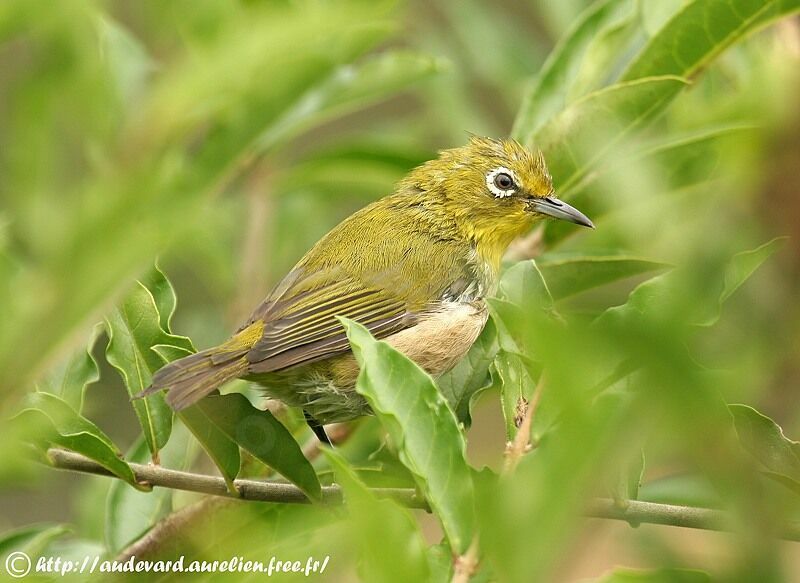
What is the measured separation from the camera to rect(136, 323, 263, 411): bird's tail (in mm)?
2799

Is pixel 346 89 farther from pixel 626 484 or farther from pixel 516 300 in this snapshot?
pixel 626 484

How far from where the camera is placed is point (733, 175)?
1192 mm

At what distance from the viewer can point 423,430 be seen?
208cm

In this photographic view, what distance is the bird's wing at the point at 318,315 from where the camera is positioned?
368 cm

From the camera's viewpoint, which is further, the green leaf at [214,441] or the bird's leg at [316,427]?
the bird's leg at [316,427]

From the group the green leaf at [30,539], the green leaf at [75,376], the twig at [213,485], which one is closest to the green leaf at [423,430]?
the twig at [213,485]

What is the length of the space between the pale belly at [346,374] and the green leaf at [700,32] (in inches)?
44.7

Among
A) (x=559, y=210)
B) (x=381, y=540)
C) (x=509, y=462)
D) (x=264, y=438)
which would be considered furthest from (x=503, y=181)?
(x=381, y=540)

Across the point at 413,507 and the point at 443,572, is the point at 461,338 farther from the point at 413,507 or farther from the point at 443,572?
the point at 443,572

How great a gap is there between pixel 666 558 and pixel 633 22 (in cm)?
322

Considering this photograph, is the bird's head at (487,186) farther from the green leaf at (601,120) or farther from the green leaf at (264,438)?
the green leaf at (264,438)

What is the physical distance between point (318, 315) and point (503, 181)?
1255 mm

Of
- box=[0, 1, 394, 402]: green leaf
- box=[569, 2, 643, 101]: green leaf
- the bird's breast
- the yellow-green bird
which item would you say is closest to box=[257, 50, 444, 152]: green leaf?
the yellow-green bird

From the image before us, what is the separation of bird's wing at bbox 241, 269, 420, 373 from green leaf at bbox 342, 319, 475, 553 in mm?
1481
